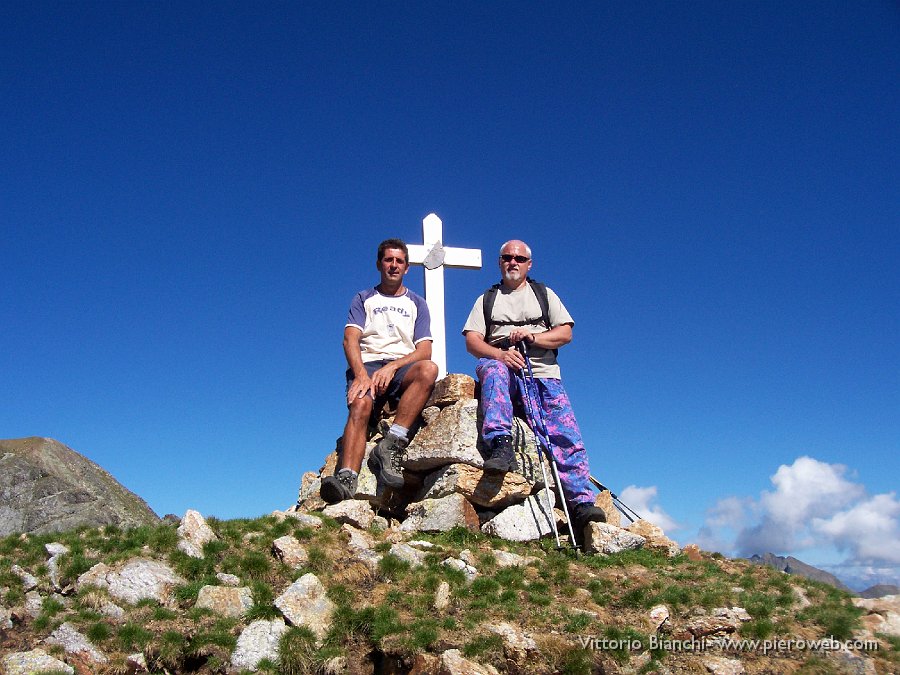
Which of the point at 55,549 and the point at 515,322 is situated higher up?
the point at 515,322

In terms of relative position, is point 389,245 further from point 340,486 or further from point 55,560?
point 55,560

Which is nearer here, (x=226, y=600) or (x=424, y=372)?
(x=226, y=600)

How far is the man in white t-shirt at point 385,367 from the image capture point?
980cm

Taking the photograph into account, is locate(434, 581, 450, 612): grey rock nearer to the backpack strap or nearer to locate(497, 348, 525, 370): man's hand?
locate(497, 348, 525, 370): man's hand

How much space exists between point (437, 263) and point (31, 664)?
8.40 m

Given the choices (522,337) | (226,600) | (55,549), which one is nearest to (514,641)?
(226,600)

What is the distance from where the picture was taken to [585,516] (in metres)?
9.50

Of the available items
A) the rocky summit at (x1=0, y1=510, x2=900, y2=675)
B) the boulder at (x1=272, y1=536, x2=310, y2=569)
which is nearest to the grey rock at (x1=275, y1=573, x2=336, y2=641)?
the rocky summit at (x1=0, y1=510, x2=900, y2=675)

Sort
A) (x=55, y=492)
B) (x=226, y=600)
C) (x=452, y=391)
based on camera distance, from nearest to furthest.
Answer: (x=226, y=600) → (x=452, y=391) → (x=55, y=492)

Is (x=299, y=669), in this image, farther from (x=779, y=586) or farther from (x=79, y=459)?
(x=79, y=459)

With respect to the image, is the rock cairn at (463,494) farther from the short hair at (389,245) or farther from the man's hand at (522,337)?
the short hair at (389,245)

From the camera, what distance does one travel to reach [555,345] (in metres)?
10.5

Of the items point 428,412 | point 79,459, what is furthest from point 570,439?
point 79,459

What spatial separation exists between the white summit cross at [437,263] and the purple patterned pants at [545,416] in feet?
6.25
